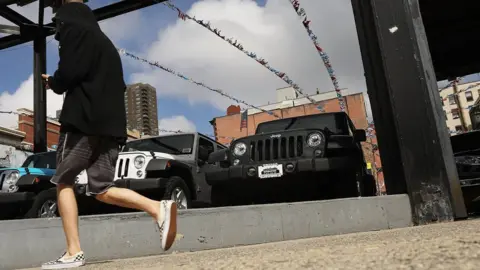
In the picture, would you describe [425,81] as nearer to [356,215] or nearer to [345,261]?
[356,215]

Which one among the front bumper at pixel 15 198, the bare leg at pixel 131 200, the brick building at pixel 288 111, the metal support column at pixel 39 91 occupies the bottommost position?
the bare leg at pixel 131 200

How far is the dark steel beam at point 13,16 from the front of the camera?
11.9m

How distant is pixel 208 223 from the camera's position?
14.4ft

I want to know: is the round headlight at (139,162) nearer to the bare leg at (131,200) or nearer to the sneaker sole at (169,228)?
the bare leg at (131,200)

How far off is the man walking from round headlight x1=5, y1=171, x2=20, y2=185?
4821mm

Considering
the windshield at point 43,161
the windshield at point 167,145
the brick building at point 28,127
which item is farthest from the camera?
the brick building at point 28,127

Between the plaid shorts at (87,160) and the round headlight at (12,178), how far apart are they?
Result: 15.9 feet

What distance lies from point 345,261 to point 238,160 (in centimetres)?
485

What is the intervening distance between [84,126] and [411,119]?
339 centimetres

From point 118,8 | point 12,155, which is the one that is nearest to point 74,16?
point 118,8

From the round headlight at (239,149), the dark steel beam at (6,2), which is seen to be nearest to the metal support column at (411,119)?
the round headlight at (239,149)

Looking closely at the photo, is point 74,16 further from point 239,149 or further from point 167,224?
point 239,149

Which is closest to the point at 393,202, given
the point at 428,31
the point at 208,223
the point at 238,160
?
the point at 208,223

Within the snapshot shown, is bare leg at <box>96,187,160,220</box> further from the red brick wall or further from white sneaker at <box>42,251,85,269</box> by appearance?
the red brick wall
